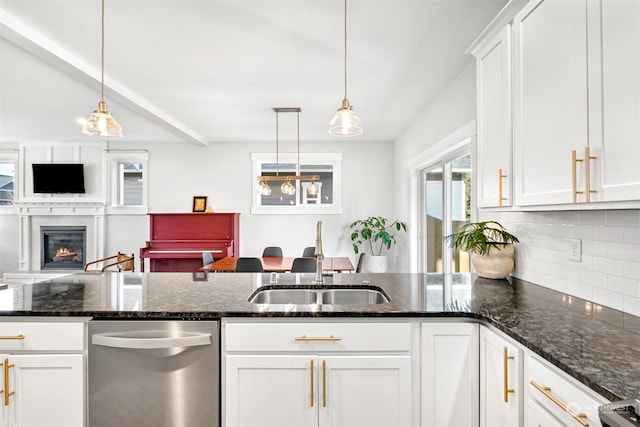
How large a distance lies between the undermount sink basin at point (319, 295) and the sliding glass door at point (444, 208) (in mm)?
1566

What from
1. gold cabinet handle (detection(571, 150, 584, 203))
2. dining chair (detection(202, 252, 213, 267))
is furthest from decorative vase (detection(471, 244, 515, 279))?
dining chair (detection(202, 252, 213, 267))

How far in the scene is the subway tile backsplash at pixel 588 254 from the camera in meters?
1.34

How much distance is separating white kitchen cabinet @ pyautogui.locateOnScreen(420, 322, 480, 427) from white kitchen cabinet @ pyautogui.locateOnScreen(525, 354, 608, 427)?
31 cm

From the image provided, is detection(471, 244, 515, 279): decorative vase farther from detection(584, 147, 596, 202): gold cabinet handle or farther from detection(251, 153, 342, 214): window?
detection(251, 153, 342, 214): window

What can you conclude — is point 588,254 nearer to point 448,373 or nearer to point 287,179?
point 448,373

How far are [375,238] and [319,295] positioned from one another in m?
3.44

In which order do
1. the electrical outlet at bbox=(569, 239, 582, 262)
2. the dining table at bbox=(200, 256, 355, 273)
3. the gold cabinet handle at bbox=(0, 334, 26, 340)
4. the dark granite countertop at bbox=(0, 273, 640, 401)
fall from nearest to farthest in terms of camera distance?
the dark granite countertop at bbox=(0, 273, 640, 401), the gold cabinet handle at bbox=(0, 334, 26, 340), the electrical outlet at bbox=(569, 239, 582, 262), the dining table at bbox=(200, 256, 355, 273)

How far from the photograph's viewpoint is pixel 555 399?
982mm

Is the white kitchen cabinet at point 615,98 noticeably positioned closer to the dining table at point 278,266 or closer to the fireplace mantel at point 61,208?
the dining table at point 278,266

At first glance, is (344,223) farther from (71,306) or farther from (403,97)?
(71,306)

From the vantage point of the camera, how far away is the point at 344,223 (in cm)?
582

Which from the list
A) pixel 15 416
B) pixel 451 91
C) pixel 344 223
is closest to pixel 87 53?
pixel 15 416

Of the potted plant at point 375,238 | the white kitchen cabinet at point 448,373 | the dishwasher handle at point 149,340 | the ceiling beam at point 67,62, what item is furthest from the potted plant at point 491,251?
the ceiling beam at point 67,62

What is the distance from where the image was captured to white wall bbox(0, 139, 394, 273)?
580 centimetres
